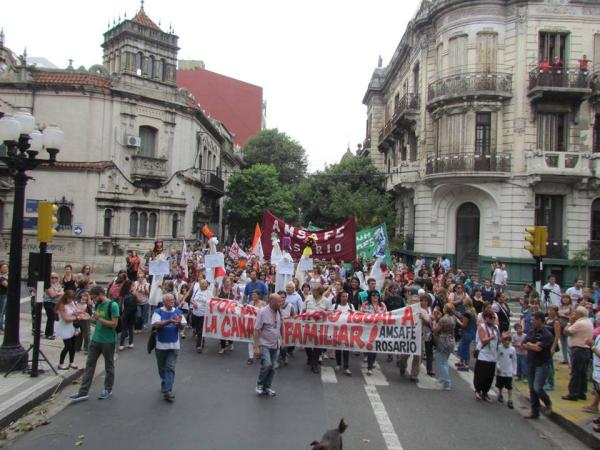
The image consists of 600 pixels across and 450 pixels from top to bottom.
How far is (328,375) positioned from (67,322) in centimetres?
493

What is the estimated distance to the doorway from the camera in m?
26.9

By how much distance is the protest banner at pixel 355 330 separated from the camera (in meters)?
10.7

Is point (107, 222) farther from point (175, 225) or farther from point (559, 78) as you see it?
point (559, 78)

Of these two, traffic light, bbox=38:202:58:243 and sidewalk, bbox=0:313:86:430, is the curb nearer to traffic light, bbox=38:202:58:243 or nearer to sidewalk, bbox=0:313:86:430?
sidewalk, bbox=0:313:86:430

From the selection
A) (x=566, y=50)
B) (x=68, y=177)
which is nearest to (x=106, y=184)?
(x=68, y=177)

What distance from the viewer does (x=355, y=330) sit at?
11.0 meters

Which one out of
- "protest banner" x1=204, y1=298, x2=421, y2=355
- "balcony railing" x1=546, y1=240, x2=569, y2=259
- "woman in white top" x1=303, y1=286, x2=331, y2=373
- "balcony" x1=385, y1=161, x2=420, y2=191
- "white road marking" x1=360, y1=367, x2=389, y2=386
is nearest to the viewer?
"white road marking" x1=360, y1=367, x2=389, y2=386

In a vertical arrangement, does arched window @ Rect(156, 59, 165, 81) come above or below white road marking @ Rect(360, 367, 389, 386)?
above

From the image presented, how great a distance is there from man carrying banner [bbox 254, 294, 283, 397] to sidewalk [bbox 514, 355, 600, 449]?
14.8 ft

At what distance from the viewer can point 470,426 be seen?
8016 millimetres

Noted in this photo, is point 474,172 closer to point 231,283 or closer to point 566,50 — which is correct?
point 566,50

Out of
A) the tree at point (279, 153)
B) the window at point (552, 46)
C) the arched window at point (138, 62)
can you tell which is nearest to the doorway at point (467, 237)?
the window at point (552, 46)

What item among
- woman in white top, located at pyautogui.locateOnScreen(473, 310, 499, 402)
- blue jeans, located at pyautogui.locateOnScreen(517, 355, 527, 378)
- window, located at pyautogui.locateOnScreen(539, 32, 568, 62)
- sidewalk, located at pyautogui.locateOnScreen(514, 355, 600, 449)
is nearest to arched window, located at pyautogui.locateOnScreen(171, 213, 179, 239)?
window, located at pyautogui.locateOnScreen(539, 32, 568, 62)

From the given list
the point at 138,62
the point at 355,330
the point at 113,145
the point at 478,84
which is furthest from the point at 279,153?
the point at 355,330
